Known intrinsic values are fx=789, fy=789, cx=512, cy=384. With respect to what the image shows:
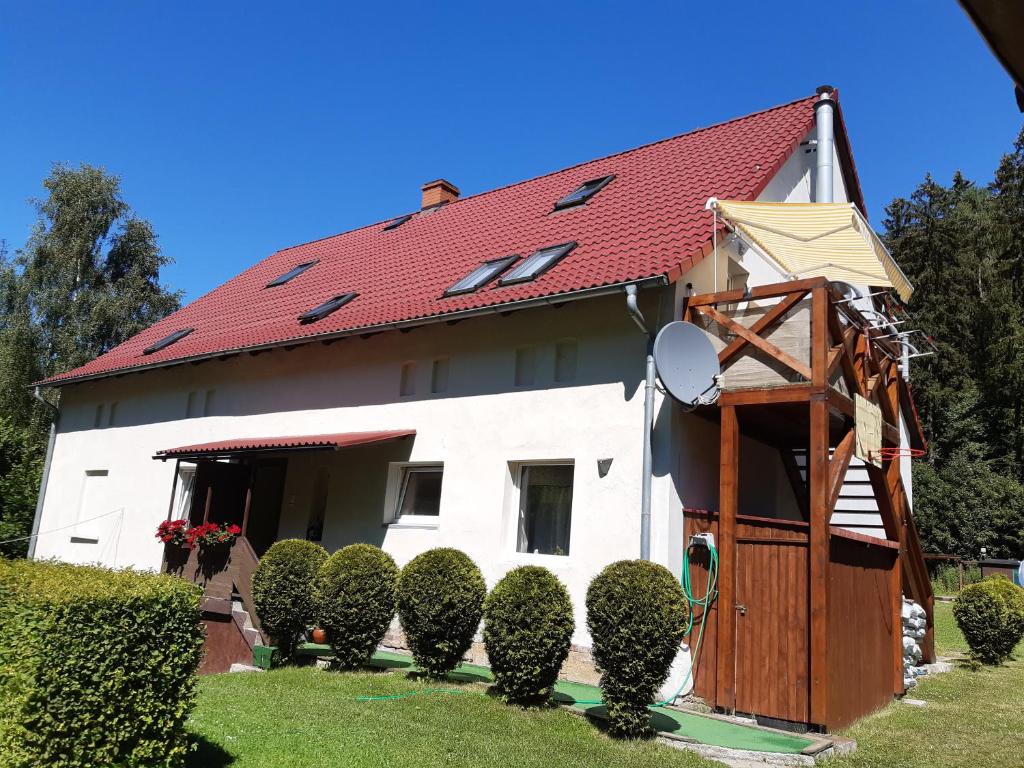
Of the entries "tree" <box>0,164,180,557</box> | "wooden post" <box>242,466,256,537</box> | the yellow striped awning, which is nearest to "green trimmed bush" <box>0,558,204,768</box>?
"wooden post" <box>242,466,256,537</box>

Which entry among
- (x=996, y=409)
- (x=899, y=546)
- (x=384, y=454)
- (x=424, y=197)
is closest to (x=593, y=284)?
(x=384, y=454)

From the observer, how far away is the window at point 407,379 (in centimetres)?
1240

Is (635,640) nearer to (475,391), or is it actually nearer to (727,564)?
(727,564)

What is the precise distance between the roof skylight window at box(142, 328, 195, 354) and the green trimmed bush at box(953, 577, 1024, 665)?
16.3m

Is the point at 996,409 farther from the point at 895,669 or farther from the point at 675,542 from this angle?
the point at 675,542

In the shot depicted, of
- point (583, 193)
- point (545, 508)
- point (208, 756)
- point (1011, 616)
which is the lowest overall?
point (208, 756)

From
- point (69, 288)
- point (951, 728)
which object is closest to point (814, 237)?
point (951, 728)

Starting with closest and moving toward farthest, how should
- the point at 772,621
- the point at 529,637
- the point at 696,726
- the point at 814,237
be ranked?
1. the point at 696,726
2. the point at 529,637
3. the point at 772,621
4. the point at 814,237

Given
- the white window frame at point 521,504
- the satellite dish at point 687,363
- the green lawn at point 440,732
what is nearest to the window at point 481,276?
the white window frame at point 521,504

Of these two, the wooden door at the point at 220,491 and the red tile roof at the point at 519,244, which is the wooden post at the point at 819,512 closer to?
the red tile roof at the point at 519,244

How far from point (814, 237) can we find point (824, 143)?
3.36 metres

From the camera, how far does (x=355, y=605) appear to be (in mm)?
9469

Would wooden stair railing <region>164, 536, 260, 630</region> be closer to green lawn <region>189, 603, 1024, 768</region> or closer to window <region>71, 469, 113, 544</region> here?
green lawn <region>189, 603, 1024, 768</region>

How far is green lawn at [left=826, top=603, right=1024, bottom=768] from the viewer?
705 centimetres
